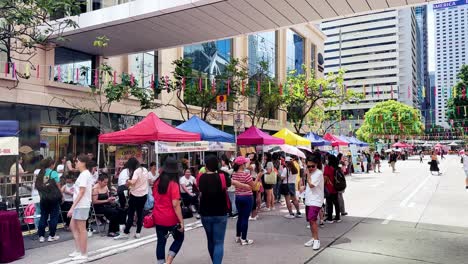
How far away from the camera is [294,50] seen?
141ft

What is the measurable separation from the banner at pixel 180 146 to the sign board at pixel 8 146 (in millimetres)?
3536

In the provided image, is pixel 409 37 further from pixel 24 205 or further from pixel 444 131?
pixel 24 205

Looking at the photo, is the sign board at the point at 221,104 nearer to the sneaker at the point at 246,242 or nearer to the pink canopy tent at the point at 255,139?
the pink canopy tent at the point at 255,139

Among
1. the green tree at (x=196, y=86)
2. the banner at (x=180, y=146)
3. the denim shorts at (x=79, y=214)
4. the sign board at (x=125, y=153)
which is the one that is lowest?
the denim shorts at (x=79, y=214)

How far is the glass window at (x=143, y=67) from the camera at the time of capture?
67.5 feet

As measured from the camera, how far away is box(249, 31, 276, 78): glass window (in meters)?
33.1

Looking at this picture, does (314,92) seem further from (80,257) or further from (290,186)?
(80,257)

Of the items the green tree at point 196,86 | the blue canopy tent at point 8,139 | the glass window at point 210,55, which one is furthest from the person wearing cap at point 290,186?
the glass window at point 210,55

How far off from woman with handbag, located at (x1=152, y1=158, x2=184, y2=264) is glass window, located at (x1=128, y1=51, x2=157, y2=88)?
50.0 ft

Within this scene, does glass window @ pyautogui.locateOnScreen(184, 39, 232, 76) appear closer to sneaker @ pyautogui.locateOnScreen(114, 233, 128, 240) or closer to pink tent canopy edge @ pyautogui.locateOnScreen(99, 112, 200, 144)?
pink tent canopy edge @ pyautogui.locateOnScreen(99, 112, 200, 144)

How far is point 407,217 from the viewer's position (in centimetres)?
1096

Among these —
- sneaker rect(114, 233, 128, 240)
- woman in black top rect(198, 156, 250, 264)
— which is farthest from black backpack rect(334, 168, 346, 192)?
sneaker rect(114, 233, 128, 240)

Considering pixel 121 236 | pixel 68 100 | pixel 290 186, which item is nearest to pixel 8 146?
pixel 121 236

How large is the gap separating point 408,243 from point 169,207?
5.11 m
